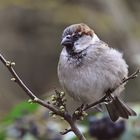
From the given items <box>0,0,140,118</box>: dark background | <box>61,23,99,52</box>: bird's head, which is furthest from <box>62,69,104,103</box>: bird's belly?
<box>0,0,140,118</box>: dark background

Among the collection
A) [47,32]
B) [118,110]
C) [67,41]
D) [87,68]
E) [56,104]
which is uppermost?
[47,32]

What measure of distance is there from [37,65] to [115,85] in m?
3.80

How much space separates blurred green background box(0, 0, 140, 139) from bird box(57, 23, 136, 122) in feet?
6.29

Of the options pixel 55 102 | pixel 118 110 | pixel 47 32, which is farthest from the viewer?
pixel 47 32

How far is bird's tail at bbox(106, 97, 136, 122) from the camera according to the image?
2740 millimetres

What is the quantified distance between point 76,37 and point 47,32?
137 inches

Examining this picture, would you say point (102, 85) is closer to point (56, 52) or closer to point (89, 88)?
point (89, 88)

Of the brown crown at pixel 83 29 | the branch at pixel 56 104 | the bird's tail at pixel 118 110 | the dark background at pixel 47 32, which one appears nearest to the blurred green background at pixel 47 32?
the dark background at pixel 47 32

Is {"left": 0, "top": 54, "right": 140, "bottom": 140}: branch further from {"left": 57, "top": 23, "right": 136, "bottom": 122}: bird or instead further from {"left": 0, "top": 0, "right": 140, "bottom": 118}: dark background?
{"left": 0, "top": 0, "right": 140, "bottom": 118}: dark background

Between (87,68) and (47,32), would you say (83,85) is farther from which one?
(47,32)

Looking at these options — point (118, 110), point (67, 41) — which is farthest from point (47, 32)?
point (67, 41)

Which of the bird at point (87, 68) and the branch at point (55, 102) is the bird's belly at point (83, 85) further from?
the branch at point (55, 102)

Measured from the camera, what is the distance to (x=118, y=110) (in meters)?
2.85

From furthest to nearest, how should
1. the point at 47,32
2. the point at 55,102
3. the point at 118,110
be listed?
the point at 47,32 → the point at 118,110 → the point at 55,102
